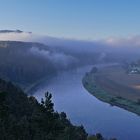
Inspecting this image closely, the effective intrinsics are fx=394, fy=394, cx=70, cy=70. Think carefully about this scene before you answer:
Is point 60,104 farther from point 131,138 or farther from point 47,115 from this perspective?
point 47,115

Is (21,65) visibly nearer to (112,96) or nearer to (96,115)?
(112,96)

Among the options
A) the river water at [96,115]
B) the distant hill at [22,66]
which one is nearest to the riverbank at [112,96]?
the river water at [96,115]

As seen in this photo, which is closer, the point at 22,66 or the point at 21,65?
the point at 22,66

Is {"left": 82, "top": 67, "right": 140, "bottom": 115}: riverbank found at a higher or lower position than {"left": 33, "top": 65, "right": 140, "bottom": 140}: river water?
higher

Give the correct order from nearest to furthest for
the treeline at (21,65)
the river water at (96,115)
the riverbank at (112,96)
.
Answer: the river water at (96,115) → the riverbank at (112,96) → the treeline at (21,65)

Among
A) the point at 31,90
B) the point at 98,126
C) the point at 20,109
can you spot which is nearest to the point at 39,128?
the point at 20,109

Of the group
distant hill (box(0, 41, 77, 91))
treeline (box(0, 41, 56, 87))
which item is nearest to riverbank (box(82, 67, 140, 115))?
distant hill (box(0, 41, 77, 91))

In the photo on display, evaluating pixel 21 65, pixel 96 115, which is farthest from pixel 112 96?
pixel 21 65

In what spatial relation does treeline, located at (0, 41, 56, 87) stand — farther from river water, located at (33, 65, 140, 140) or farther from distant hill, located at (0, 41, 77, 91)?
river water, located at (33, 65, 140, 140)

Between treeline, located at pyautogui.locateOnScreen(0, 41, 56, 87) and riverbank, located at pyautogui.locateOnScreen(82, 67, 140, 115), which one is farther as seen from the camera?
treeline, located at pyautogui.locateOnScreen(0, 41, 56, 87)

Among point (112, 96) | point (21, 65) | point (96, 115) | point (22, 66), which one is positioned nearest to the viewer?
point (96, 115)

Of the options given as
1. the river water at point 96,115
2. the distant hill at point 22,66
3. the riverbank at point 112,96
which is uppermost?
the distant hill at point 22,66

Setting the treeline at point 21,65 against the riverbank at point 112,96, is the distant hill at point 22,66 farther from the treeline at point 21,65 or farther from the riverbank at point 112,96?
the riverbank at point 112,96
